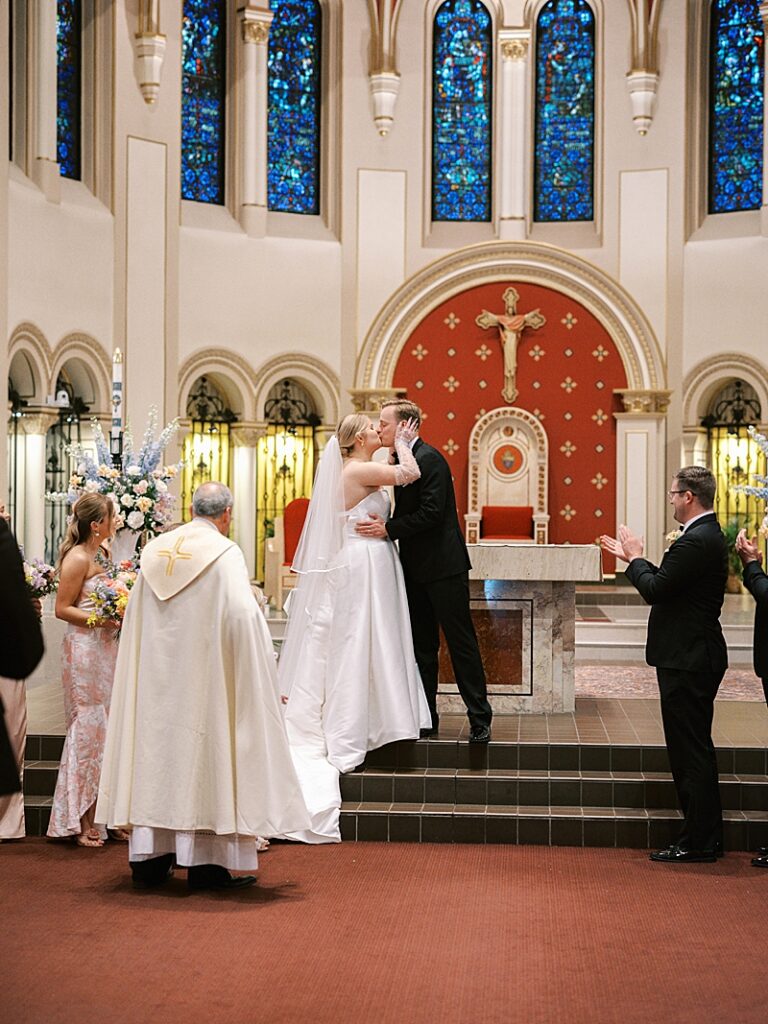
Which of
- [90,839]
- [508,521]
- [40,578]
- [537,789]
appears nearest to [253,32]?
[508,521]

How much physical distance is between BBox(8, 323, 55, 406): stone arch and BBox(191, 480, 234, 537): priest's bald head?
827 centimetres

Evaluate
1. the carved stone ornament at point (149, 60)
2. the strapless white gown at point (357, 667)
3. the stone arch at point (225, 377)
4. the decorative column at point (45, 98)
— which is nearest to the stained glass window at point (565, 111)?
the stone arch at point (225, 377)

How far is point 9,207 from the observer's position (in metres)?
13.2

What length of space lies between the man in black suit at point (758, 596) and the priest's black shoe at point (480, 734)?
4.80 ft

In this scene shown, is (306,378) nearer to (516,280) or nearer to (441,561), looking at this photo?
(516,280)

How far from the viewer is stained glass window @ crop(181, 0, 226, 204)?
16156 mm

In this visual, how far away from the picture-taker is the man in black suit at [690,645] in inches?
237

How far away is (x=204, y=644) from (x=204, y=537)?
0.43 m

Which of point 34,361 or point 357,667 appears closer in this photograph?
point 357,667

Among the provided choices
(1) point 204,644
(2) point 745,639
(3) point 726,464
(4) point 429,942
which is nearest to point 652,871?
(4) point 429,942

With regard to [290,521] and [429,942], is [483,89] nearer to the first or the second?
[290,521]

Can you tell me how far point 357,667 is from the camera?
6883mm

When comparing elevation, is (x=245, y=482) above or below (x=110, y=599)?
above

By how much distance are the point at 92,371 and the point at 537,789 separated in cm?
917
